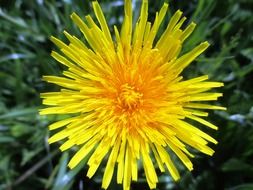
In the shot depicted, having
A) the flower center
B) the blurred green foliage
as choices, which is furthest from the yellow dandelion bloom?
the blurred green foliage

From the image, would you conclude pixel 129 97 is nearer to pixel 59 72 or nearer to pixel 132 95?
pixel 132 95

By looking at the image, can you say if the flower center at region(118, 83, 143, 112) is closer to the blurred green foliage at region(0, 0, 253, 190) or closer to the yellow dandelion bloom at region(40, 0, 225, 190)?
the yellow dandelion bloom at region(40, 0, 225, 190)

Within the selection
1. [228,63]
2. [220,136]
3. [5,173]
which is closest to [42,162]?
[5,173]

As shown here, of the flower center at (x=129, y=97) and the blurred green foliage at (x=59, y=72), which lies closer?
the flower center at (x=129, y=97)

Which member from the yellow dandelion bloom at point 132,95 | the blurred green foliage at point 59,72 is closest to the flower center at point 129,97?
the yellow dandelion bloom at point 132,95

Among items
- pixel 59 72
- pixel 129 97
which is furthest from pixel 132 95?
pixel 59 72

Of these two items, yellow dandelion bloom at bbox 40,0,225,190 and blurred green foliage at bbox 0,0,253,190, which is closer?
yellow dandelion bloom at bbox 40,0,225,190

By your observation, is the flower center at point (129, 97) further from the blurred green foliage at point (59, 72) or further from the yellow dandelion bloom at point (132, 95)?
the blurred green foliage at point (59, 72)
